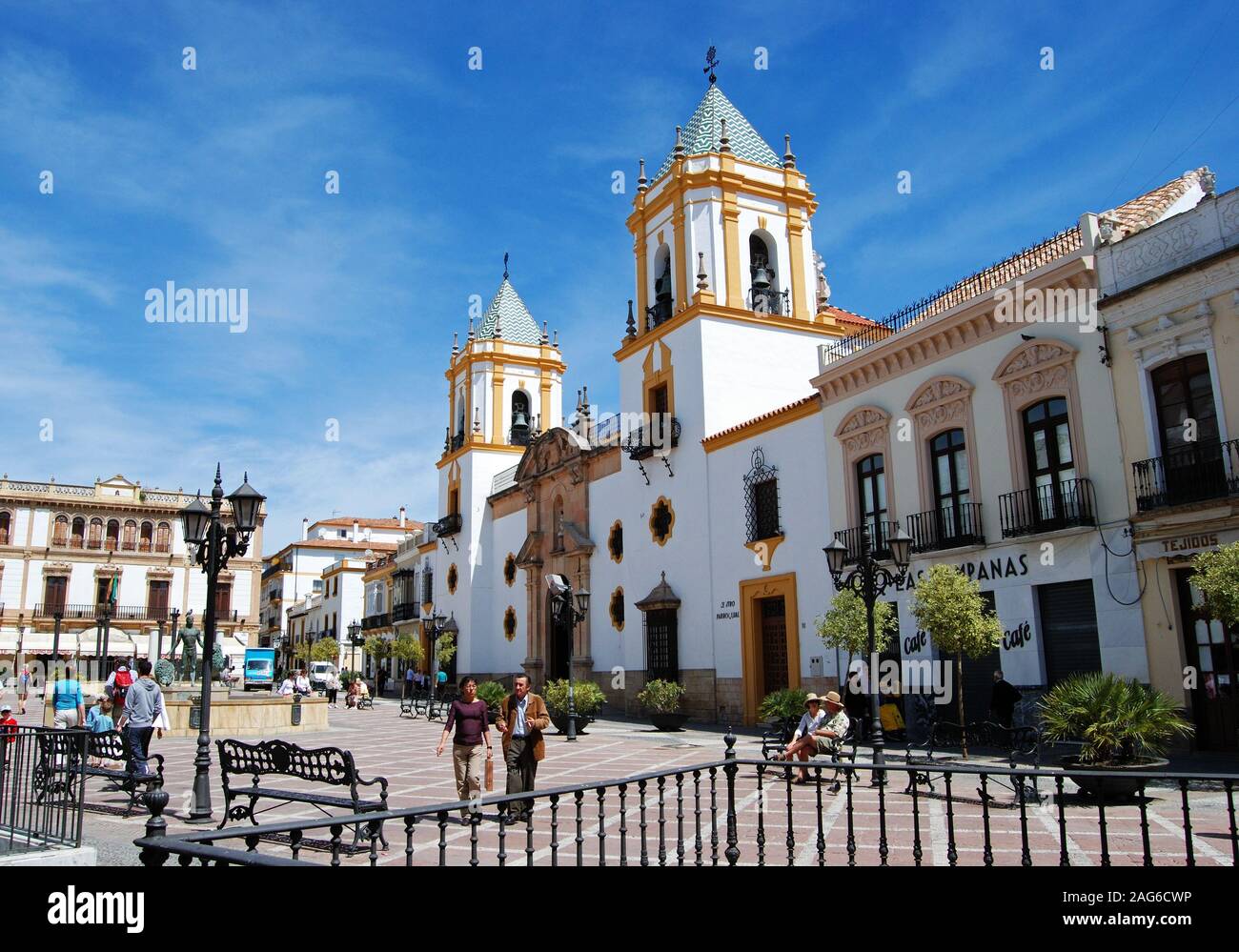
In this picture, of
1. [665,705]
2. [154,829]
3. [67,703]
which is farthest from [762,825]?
[665,705]

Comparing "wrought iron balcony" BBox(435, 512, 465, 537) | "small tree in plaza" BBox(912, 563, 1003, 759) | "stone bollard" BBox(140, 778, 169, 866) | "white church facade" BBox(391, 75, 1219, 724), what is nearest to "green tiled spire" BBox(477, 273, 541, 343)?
"white church facade" BBox(391, 75, 1219, 724)

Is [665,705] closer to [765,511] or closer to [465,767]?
[765,511]

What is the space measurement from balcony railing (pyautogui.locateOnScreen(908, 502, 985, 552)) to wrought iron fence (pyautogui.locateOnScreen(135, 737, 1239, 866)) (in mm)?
6131

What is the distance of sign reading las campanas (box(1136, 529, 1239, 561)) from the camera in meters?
13.1

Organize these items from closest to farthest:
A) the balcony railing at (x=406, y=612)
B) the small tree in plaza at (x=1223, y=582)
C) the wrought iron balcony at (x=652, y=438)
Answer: the small tree in plaza at (x=1223, y=582), the wrought iron balcony at (x=652, y=438), the balcony railing at (x=406, y=612)

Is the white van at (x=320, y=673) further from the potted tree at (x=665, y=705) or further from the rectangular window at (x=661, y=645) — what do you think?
the potted tree at (x=665, y=705)

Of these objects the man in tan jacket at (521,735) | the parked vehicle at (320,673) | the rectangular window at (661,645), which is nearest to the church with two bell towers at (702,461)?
the rectangular window at (661,645)

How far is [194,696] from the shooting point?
21.8 metres

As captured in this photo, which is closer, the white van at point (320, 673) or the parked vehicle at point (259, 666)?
the parked vehicle at point (259, 666)

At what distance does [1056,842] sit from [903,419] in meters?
11.5

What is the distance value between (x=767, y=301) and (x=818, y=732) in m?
15.4

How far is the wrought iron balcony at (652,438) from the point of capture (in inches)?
1001

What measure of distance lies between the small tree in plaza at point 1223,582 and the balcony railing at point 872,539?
709 cm

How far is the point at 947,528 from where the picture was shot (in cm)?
1755
